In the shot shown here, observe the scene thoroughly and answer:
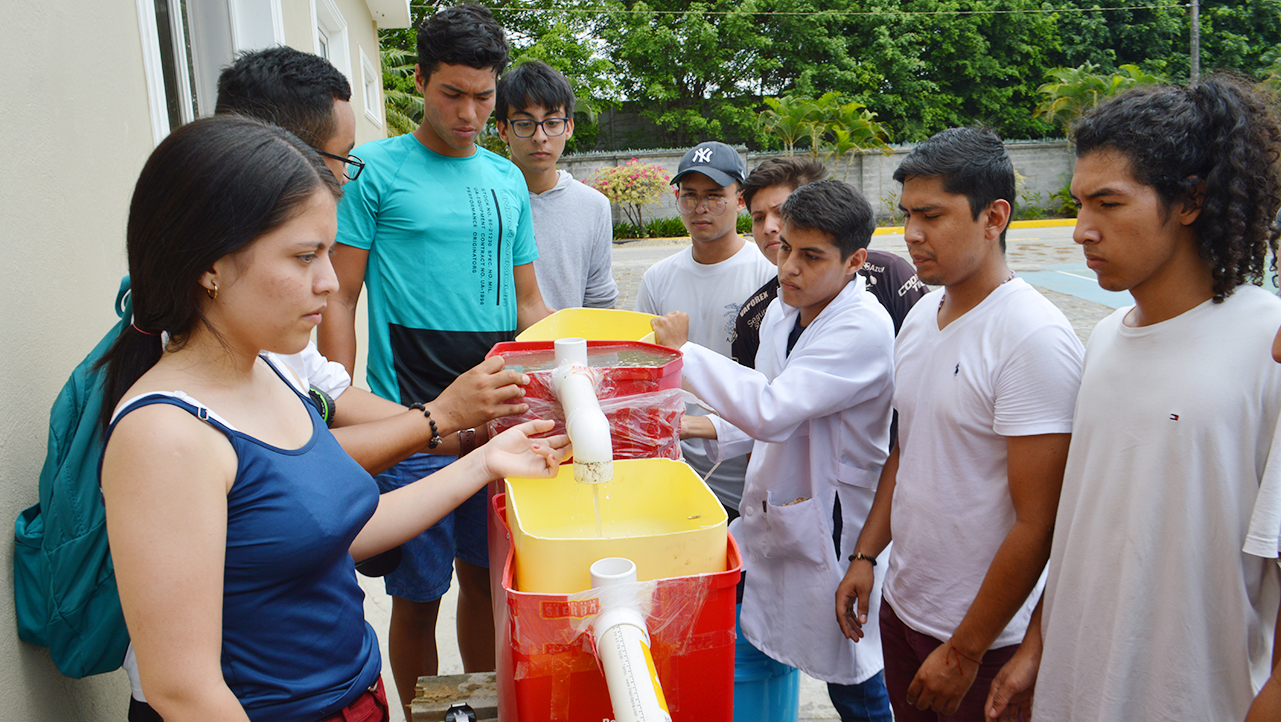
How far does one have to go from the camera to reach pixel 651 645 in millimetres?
1103

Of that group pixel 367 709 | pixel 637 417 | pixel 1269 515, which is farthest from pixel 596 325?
pixel 1269 515

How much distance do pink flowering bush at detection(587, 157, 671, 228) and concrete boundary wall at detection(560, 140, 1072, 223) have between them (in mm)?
1429

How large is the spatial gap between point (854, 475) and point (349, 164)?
170cm

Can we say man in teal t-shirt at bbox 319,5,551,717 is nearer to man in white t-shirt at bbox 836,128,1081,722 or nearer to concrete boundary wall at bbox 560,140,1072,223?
man in white t-shirt at bbox 836,128,1081,722

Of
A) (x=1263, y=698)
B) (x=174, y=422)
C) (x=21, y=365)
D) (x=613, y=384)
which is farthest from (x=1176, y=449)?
(x=21, y=365)

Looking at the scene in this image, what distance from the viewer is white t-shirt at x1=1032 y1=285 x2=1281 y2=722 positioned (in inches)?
50.4

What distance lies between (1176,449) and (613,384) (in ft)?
3.32

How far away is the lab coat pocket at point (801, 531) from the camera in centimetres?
210

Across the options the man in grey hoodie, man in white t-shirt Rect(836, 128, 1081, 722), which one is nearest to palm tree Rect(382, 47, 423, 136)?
the man in grey hoodie

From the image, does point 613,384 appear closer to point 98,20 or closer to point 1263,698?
point 1263,698

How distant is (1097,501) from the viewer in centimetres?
147

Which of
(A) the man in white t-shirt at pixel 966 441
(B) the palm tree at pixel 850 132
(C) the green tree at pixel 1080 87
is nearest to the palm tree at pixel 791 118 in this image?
(B) the palm tree at pixel 850 132

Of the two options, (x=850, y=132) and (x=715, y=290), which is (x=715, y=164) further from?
(x=850, y=132)

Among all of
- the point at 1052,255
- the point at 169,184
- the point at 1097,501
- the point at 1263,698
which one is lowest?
the point at 1052,255
